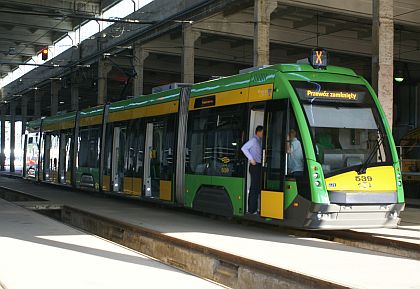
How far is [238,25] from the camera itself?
28.1m

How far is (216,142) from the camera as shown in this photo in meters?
13.3

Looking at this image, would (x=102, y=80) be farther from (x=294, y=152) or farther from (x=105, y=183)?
(x=294, y=152)

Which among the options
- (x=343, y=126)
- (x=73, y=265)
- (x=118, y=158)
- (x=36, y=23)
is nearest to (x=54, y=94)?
(x=36, y=23)

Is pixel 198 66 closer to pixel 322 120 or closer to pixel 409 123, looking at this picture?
pixel 409 123

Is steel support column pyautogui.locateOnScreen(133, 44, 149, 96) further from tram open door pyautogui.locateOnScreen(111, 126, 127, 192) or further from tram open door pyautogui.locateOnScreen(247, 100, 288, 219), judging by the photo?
tram open door pyautogui.locateOnScreen(247, 100, 288, 219)

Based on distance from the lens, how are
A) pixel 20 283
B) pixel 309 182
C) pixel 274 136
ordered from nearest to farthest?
pixel 20 283 → pixel 309 182 → pixel 274 136

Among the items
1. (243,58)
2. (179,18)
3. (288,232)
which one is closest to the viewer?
(288,232)

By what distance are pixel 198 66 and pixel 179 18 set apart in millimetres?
15015

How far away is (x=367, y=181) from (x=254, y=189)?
7.31 feet

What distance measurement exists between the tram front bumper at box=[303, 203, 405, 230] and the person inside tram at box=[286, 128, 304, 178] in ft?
2.45

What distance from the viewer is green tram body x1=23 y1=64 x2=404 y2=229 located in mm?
10602

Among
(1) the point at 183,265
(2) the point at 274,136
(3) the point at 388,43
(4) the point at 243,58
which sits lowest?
(1) the point at 183,265

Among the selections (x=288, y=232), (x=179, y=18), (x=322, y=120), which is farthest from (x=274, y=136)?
(x=179, y=18)

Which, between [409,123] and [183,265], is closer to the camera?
[183,265]
